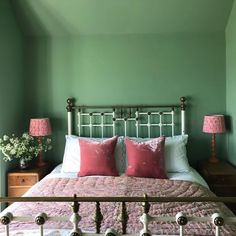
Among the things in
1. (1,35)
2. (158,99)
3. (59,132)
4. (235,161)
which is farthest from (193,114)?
(1,35)

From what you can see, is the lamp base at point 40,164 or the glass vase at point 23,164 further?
the lamp base at point 40,164

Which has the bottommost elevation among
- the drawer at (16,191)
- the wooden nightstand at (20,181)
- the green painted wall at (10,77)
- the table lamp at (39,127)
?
the drawer at (16,191)

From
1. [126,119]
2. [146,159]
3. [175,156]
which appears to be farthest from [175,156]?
[126,119]

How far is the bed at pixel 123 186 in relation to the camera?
1.54m

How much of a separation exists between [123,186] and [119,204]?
1.55ft

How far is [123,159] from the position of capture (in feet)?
11.2

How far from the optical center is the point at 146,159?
10.3ft

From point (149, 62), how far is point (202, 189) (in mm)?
1758

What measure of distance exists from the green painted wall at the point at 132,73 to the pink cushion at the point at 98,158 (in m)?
0.74

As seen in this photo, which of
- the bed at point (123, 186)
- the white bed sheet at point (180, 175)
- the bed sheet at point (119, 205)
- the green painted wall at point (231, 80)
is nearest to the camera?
the bed at point (123, 186)

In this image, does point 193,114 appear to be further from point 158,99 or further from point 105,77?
point 105,77

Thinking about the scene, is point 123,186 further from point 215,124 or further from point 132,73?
point 132,73

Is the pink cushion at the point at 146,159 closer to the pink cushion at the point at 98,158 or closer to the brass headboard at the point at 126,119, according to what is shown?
the pink cushion at the point at 98,158

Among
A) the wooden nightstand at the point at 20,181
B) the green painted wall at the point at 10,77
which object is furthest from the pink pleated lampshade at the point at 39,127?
the wooden nightstand at the point at 20,181
